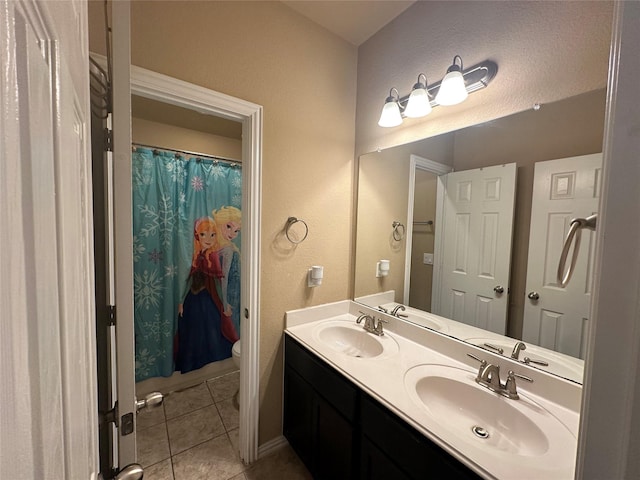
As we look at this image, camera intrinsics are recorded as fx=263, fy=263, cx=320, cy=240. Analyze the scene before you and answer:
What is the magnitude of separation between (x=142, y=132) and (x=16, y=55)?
243 cm

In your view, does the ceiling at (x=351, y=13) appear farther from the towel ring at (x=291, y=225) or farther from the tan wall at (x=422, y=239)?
the towel ring at (x=291, y=225)

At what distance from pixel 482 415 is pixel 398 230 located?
1.05 meters

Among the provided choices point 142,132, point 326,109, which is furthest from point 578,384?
point 142,132

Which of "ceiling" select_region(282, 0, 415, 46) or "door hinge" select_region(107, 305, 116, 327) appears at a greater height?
"ceiling" select_region(282, 0, 415, 46)

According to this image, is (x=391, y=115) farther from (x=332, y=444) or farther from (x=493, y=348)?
(x=332, y=444)

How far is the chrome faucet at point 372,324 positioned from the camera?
1.61 metres

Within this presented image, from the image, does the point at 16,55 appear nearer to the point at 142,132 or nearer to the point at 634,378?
the point at 634,378

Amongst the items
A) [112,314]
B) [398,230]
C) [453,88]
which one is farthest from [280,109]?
[112,314]

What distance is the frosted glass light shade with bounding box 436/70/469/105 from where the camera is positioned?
1.23 meters

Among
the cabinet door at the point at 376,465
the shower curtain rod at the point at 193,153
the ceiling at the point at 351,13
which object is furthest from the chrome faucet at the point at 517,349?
the shower curtain rod at the point at 193,153

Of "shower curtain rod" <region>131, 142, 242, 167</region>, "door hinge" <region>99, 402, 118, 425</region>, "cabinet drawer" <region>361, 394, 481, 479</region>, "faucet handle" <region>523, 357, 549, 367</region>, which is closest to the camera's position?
"door hinge" <region>99, 402, 118, 425</region>

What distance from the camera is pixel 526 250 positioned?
3.83 ft

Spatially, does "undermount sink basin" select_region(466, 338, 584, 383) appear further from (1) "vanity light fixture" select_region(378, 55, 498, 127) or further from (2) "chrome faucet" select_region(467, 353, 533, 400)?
(1) "vanity light fixture" select_region(378, 55, 498, 127)

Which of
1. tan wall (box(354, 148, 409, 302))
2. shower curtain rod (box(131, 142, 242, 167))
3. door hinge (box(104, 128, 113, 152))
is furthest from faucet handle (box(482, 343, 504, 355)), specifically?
shower curtain rod (box(131, 142, 242, 167))
